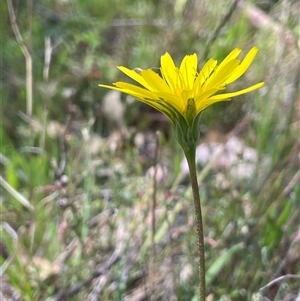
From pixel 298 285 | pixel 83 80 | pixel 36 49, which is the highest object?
pixel 36 49

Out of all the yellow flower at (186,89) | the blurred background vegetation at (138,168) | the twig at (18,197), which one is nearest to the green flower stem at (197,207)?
the yellow flower at (186,89)

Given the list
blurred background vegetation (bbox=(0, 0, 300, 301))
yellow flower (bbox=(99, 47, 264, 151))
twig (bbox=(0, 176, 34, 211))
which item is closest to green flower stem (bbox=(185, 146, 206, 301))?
yellow flower (bbox=(99, 47, 264, 151))

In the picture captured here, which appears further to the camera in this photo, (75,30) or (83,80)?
(75,30)

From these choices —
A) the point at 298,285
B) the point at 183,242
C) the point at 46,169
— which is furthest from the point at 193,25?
the point at 298,285

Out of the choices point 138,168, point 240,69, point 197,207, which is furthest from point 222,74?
point 138,168

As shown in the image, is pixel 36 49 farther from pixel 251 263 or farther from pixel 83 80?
pixel 251 263

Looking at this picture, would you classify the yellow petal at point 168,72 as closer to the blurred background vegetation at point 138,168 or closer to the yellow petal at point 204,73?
the yellow petal at point 204,73
